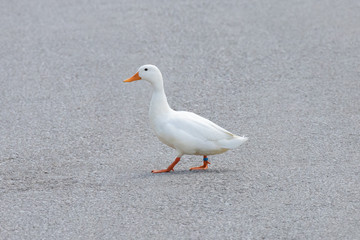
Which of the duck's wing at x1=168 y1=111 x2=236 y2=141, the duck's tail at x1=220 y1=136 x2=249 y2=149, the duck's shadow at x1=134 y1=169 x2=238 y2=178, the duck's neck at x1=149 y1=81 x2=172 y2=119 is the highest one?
the duck's neck at x1=149 y1=81 x2=172 y2=119

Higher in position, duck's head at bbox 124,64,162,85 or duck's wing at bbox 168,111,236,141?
duck's head at bbox 124,64,162,85

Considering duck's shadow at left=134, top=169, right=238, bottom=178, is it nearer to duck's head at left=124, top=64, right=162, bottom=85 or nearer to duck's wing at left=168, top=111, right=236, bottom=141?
duck's wing at left=168, top=111, right=236, bottom=141

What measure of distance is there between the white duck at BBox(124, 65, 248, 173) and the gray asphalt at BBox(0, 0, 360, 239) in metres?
0.23

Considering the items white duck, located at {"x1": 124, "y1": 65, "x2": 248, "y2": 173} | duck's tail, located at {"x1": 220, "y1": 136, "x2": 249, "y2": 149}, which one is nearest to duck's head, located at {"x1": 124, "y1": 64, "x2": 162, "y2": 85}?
white duck, located at {"x1": 124, "y1": 65, "x2": 248, "y2": 173}

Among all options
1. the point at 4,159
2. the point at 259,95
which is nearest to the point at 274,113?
the point at 259,95

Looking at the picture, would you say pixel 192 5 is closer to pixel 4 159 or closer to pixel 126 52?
pixel 126 52

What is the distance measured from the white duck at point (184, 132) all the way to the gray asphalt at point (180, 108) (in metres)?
0.23

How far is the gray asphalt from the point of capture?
17.1 feet

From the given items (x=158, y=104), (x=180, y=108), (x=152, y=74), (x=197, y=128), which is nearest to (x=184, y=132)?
(x=197, y=128)

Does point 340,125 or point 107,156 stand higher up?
point 340,125

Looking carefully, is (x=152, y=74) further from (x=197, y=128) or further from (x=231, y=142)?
(x=231, y=142)

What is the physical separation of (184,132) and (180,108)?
85.4 inches

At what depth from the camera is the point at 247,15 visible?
1180 cm

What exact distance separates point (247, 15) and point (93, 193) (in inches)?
267
